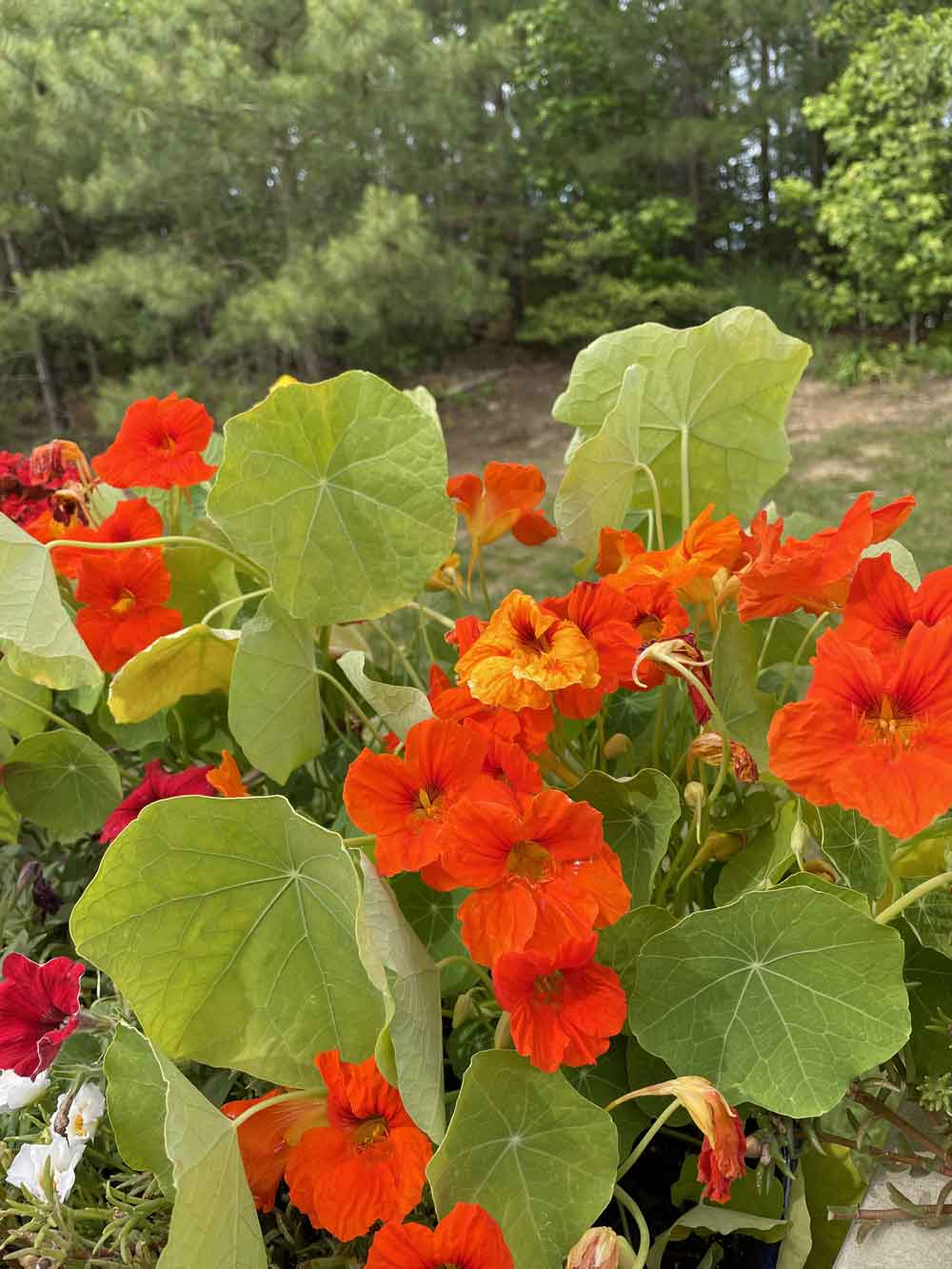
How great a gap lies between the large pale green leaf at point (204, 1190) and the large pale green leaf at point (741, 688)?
0.31m

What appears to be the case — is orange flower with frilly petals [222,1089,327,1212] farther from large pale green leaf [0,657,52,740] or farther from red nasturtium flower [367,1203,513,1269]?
large pale green leaf [0,657,52,740]

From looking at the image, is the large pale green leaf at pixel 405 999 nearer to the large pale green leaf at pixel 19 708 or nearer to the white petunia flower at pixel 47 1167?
the white petunia flower at pixel 47 1167

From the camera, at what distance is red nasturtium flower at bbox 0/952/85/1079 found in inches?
21.9

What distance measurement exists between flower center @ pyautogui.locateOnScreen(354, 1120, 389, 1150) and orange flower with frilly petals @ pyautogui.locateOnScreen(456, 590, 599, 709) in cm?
20

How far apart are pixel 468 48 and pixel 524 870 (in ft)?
15.9

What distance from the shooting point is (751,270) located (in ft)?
21.5

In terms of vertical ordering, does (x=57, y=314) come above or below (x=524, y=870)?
below

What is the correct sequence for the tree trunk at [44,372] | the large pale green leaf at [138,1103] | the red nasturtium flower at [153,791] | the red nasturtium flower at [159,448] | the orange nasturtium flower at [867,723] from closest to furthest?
the orange nasturtium flower at [867,723], the large pale green leaf at [138,1103], the red nasturtium flower at [153,791], the red nasturtium flower at [159,448], the tree trunk at [44,372]

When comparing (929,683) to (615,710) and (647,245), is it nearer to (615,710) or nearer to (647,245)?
(615,710)

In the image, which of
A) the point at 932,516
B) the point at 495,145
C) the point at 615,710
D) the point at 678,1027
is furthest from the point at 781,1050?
the point at 495,145

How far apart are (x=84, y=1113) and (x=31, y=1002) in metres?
0.06

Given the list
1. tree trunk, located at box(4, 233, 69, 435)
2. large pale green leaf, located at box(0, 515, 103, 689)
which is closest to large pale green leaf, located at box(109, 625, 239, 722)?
large pale green leaf, located at box(0, 515, 103, 689)

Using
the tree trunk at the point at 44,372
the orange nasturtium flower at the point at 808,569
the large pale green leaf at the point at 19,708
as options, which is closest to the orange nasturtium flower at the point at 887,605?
the orange nasturtium flower at the point at 808,569

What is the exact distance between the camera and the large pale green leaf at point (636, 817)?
1.83 feet
